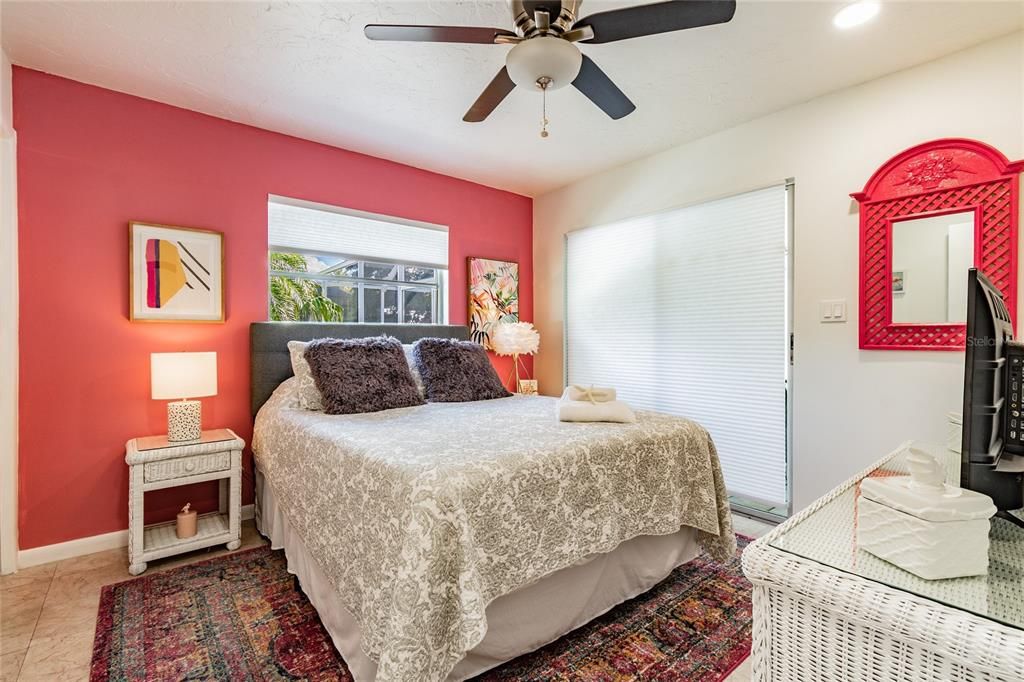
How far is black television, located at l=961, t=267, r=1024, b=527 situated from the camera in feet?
2.59

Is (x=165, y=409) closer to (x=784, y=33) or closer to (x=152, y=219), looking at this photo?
(x=152, y=219)

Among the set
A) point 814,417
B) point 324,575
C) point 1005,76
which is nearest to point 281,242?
point 324,575

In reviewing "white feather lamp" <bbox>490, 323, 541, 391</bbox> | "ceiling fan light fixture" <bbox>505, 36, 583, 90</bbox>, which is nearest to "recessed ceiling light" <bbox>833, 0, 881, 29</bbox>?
"ceiling fan light fixture" <bbox>505, 36, 583, 90</bbox>

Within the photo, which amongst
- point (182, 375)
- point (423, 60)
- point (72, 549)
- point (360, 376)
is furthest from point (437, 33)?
point (72, 549)

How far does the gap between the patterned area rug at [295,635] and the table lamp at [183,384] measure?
2.40ft

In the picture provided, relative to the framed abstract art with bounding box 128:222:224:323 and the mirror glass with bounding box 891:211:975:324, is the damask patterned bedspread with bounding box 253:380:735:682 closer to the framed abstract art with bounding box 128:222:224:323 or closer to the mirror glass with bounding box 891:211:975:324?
the framed abstract art with bounding box 128:222:224:323

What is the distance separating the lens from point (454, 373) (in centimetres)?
312

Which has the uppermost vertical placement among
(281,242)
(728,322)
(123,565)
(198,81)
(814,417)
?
(198,81)

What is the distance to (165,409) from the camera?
2777mm

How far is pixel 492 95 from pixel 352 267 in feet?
6.39

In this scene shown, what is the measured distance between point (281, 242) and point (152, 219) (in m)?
0.71

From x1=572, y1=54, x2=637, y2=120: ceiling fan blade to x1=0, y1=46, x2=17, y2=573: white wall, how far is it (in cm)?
278

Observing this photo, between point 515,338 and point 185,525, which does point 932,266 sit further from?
point 185,525

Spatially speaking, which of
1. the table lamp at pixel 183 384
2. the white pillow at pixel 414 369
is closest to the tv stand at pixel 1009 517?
the white pillow at pixel 414 369
